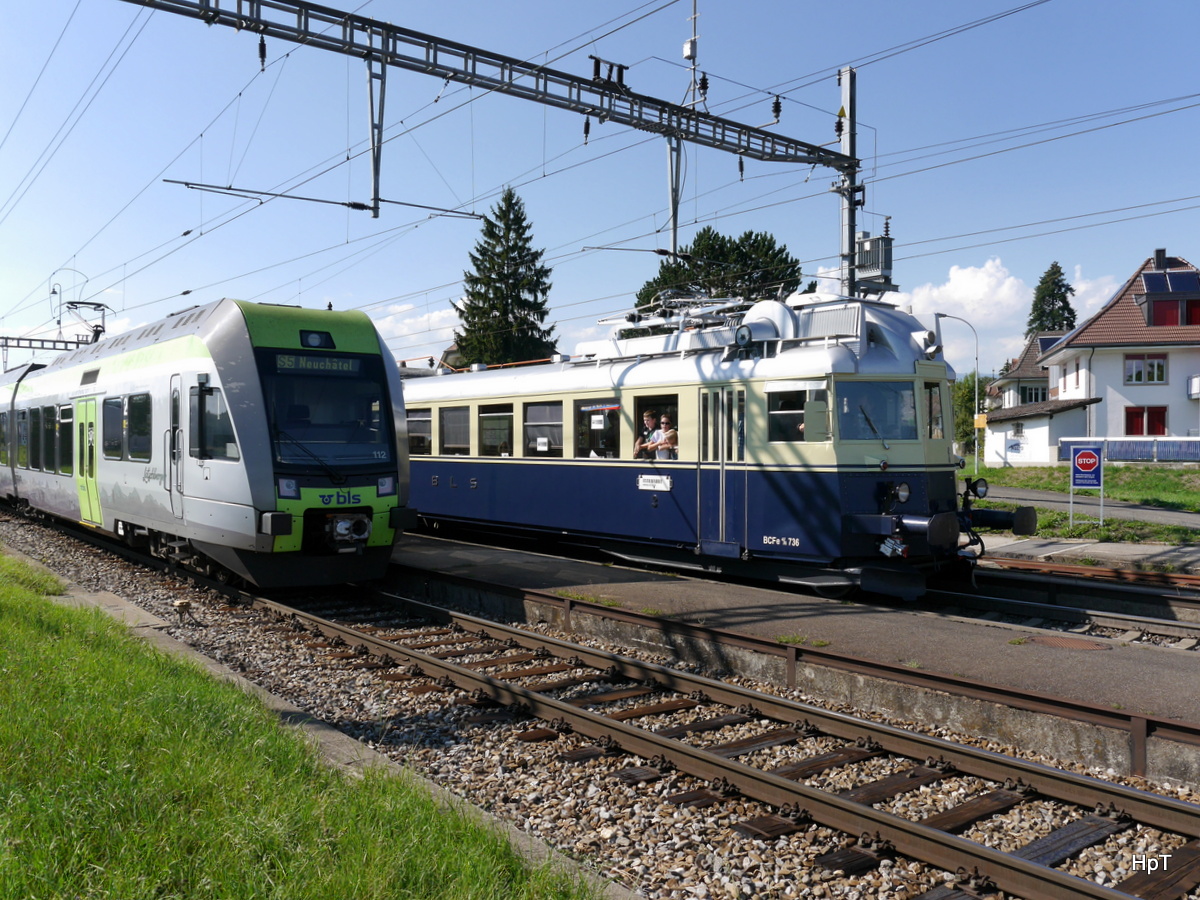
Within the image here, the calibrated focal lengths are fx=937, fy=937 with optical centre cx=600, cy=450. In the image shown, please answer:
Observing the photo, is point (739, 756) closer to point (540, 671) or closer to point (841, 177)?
point (540, 671)

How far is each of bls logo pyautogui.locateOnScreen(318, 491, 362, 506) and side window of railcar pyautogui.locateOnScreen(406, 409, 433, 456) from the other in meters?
6.60

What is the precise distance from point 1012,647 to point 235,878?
257 inches

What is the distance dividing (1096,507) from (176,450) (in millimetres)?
21317

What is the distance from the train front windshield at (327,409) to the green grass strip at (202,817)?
4494 millimetres

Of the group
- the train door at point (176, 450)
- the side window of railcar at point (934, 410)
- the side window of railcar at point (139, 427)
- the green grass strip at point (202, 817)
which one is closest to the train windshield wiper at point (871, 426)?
the side window of railcar at point (934, 410)

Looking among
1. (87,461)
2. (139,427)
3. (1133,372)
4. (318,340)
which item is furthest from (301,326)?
(1133,372)

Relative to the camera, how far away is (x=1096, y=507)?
920 inches

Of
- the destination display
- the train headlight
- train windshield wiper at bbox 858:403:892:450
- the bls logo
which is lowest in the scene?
the bls logo

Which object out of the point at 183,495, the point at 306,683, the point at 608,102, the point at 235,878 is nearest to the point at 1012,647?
the point at 306,683

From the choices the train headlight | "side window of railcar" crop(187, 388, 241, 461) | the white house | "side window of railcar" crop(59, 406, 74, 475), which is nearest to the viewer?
"side window of railcar" crop(187, 388, 241, 461)

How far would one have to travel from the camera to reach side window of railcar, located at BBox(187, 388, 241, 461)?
10234 millimetres

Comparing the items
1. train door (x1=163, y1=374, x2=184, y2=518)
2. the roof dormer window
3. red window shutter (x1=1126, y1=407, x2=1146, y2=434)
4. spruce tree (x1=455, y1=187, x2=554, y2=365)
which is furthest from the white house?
train door (x1=163, y1=374, x2=184, y2=518)

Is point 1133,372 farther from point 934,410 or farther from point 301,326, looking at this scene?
point 301,326

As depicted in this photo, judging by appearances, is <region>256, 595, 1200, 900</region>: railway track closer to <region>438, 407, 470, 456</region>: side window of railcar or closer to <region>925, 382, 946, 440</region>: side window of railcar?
<region>925, 382, 946, 440</region>: side window of railcar
